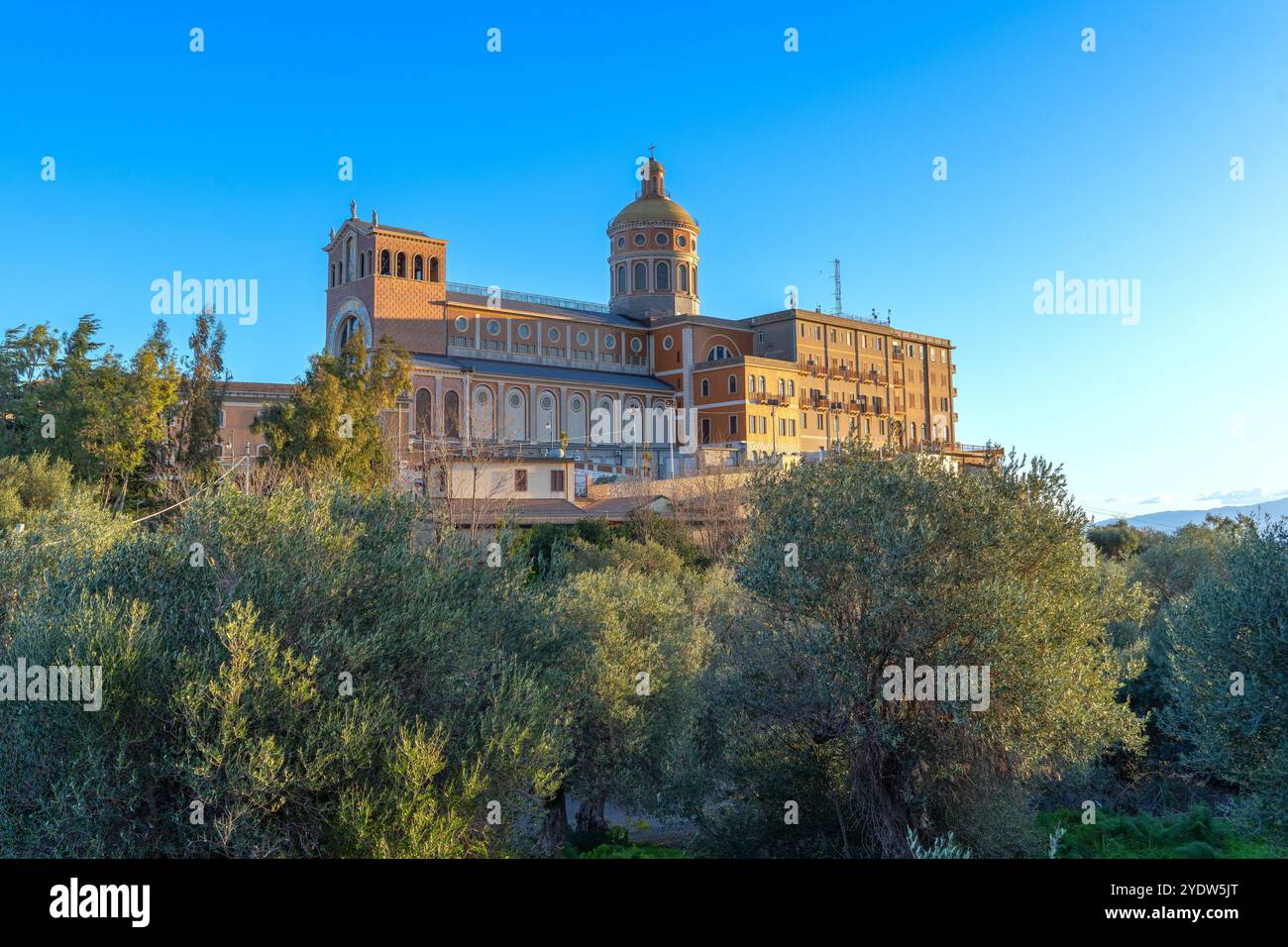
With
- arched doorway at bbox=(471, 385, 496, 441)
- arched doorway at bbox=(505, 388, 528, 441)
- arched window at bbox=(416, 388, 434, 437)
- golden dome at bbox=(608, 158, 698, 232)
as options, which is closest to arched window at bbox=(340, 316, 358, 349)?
arched window at bbox=(416, 388, 434, 437)

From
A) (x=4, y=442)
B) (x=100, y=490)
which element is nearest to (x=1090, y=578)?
(x=100, y=490)

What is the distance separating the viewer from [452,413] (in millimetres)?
59781

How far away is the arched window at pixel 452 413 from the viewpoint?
5888cm

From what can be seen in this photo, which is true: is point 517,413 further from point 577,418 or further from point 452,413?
point 452,413

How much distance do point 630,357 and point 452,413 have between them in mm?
Result: 18884

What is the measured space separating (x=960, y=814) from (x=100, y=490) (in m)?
26.0

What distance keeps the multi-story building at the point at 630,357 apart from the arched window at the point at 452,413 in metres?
0.10

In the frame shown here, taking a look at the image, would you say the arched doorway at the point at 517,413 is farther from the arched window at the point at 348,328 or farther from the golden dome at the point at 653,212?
the golden dome at the point at 653,212

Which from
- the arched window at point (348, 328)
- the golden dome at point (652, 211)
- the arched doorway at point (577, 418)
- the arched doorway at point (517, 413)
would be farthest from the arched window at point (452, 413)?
the golden dome at point (652, 211)

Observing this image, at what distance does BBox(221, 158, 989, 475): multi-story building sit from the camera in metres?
61.3

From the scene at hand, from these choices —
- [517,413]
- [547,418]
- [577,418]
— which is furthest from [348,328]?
[577,418]

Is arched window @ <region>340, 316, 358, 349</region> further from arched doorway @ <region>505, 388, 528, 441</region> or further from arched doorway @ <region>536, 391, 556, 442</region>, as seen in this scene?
arched doorway @ <region>536, 391, 556, 442</region>
